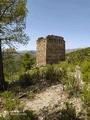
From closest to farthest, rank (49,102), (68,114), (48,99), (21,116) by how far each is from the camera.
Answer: (68,114), (21,116), (49,102), (48,99)

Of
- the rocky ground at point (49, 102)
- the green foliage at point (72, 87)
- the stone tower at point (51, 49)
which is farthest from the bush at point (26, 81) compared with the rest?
the stone tower at point (51, 49)

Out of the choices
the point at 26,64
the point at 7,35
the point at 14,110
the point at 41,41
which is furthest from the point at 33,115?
the point at 26,64

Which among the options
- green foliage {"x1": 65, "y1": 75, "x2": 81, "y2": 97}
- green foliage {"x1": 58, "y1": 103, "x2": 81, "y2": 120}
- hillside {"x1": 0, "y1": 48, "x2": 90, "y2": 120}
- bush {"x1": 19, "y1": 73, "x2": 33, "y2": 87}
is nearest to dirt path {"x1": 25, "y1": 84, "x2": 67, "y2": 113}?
hillside {"x1": 0, "y1": 48, "x2": 90, "y2": 120}

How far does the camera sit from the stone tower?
25.8 metres

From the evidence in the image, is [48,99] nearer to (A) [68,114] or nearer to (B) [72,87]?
→ (B) [72,87]

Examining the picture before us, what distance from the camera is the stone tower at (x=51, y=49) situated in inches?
1017

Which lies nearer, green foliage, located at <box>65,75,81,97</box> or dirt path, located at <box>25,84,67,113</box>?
dirt path, located at <box>25,84,67,113</box>

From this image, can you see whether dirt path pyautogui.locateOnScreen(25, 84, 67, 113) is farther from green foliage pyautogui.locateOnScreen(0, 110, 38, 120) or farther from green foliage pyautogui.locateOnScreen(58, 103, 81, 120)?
green foliage pyautogui.locateOnScreen(58, 103, 81, 120)

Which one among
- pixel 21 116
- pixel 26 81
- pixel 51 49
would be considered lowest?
pixel 21 116

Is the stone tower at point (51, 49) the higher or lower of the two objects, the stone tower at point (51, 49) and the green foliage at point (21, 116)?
the higher

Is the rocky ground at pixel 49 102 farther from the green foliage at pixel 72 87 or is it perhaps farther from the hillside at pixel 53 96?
the green foliage at pixel 72 87

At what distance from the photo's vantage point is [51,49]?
85.1ft

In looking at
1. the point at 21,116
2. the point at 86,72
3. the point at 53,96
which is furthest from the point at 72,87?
the point at 21,116

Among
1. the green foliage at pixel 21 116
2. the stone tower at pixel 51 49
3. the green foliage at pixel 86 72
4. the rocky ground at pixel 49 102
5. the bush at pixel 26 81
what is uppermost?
the stone tower at pixel 51 49
